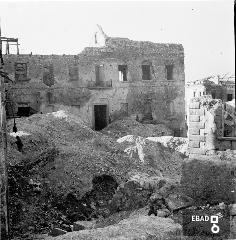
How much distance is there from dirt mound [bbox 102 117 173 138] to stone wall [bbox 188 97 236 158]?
1719 cm

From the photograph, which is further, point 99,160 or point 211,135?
point 99,160

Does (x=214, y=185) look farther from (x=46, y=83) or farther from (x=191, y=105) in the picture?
(x=46, y=83)

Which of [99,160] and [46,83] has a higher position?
[46,83]

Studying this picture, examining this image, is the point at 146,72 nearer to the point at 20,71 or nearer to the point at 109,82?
the point at 109,82

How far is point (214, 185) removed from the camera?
813 cm

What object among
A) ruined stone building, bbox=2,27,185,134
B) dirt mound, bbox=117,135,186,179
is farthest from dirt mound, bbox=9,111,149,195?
ruined stone building, bbox=2,27,185,134

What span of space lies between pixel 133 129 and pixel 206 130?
60.0ft

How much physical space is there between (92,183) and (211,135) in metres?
6.46

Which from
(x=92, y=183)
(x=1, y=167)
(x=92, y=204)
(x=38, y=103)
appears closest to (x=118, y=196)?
(x=92, y=204)

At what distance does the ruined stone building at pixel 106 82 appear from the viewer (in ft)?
88.1

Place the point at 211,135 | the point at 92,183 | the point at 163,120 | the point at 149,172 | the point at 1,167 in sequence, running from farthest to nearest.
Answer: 1. the point at 163,120
2. the point at 149,172
3. the point at 92,183
4. the point at 1,167
5. the point at 211,135

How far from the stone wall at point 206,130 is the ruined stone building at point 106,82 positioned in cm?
1921

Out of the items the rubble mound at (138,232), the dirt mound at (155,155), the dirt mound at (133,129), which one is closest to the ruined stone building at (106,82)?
the dirt mound at (133,129)

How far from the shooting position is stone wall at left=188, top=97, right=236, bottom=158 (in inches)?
337
